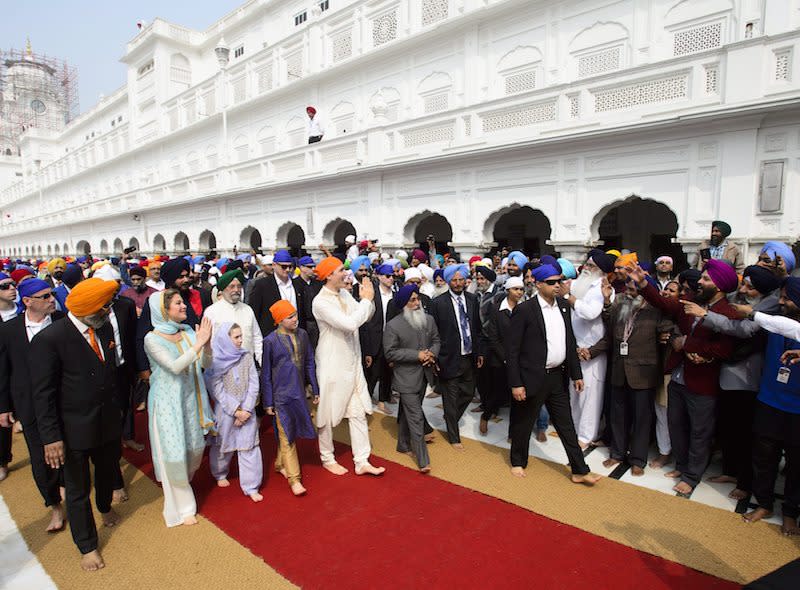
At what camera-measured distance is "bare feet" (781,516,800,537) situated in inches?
124

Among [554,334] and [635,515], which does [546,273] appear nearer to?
[554,334]

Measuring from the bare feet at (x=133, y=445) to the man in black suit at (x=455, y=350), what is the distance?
3.38 meters

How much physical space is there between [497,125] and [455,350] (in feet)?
23.1

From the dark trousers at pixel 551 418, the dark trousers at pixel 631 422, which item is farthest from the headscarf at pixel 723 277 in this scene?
the dark trousers at pixel 551 418

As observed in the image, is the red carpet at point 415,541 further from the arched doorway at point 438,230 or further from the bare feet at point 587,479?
the arched doorway at point 438,230

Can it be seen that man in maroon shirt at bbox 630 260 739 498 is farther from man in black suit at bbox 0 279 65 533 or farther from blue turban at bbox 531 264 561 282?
man in black suit at bbox 0 279 65 533

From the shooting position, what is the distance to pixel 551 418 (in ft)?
13.4

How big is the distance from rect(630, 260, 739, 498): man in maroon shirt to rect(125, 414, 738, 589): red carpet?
3.91 ft

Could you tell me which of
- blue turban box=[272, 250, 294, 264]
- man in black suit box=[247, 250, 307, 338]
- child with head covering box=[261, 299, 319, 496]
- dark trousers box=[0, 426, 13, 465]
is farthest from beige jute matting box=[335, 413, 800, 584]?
dark trousers box=[0, 426, 13, 465]

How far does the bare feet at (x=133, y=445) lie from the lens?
4.94 metres

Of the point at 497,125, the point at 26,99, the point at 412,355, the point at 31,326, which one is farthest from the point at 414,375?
the point at 26,99

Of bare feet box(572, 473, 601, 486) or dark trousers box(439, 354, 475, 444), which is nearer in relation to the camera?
bare feet box(572, 473, 601, 486)

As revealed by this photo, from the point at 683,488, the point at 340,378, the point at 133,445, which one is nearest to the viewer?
the point at 683,488

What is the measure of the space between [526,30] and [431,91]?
10.0 ft
